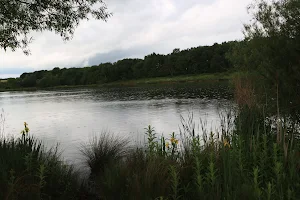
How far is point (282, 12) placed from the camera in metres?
12.3

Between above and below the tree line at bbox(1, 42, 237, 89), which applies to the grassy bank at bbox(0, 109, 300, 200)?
below

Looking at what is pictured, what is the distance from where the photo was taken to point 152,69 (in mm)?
141125

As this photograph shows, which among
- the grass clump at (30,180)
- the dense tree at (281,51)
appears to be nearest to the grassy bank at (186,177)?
the grass clump at (30,180)

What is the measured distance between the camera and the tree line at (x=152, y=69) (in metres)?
127

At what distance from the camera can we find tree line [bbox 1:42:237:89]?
127412 mm

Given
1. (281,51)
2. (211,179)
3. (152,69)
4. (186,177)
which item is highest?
(152,69)

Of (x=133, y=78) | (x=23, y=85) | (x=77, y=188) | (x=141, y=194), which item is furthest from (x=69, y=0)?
(x=23, y=85)

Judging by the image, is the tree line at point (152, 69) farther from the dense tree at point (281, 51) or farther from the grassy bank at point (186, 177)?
the grassy bank at point (186, 177)

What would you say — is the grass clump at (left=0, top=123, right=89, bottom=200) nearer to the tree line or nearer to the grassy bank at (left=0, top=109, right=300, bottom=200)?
the grassy bank at (left=0, top=109, right=300, bottom=200)

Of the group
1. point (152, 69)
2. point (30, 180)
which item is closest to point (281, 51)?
point (30, 180)

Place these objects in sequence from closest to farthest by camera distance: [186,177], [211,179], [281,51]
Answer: [211,179], [186,177], [281,51]

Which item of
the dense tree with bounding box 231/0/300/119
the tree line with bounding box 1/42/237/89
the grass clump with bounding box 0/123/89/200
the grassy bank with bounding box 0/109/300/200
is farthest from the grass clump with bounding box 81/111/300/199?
the tree line with bounding box 1/42/237/89

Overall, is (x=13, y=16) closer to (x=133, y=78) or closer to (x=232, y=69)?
(x=232, y=69)

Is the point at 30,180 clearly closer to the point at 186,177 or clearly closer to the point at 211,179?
the point at 186,177
